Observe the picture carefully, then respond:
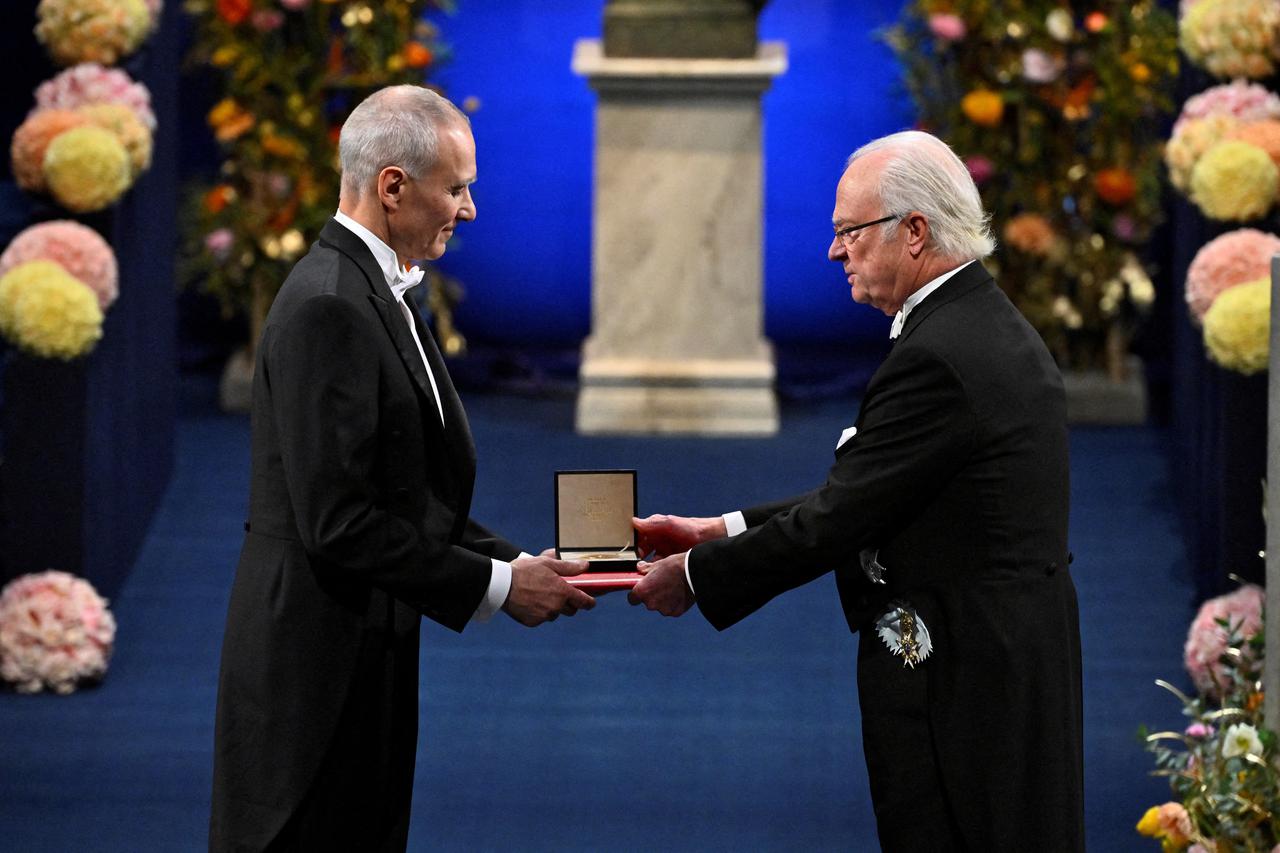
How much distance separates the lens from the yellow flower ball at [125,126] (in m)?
5.54

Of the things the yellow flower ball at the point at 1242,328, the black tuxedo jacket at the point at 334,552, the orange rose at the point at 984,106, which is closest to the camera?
the black tuxedo jacket at the point at 334,552

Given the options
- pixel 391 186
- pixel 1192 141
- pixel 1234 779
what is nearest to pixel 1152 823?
pixel 1234 779

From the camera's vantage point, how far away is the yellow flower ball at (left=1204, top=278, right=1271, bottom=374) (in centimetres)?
493

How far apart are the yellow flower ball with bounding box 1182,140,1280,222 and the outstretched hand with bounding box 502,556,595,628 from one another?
8.32 ft

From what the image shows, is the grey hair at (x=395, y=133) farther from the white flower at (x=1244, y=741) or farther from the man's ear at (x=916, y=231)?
the white flower at (x=1244, y=741)

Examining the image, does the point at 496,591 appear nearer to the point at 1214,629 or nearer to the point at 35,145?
the point at 1214,629

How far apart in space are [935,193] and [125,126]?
3.06 metres

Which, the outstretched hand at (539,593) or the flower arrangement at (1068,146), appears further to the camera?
the flower arrangement at (1068,146)

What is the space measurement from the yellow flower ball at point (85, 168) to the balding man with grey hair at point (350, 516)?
7.75ft

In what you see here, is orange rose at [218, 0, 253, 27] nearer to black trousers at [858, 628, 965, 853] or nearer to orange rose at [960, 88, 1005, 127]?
orange rose at [960, 88, 1005, 127]

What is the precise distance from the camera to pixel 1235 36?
17.8 ft

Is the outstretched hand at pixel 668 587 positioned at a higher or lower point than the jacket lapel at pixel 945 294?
lower

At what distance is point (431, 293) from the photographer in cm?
813

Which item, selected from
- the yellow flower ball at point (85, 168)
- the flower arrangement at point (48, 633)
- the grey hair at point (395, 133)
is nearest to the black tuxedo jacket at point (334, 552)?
the grey hair at point (395, 133)
